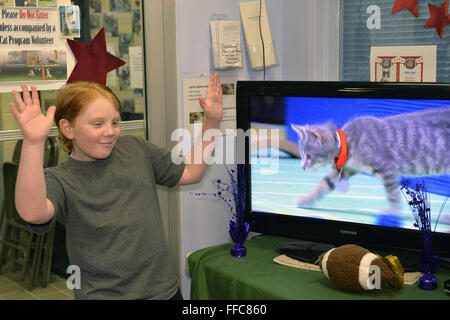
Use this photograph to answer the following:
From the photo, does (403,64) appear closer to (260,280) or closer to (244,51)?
(244,51)

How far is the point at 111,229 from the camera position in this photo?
5.33ft

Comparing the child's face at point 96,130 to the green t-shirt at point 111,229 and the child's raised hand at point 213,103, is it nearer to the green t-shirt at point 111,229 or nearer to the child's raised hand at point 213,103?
the green t-shirt at point 111,229

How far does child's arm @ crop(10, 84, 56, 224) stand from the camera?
1411 mm

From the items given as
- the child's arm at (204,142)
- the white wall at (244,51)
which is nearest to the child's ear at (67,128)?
the child's arm at (204,142)

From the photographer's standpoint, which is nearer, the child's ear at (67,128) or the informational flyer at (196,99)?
the child's ear at (67,128)

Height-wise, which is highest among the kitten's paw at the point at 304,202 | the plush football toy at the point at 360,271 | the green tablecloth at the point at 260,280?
the kitten's paw at the point at 304,202

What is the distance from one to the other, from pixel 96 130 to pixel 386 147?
0.91m

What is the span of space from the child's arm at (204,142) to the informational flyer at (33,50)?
0.50m

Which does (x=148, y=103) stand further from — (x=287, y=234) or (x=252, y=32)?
(x=287, y=234)

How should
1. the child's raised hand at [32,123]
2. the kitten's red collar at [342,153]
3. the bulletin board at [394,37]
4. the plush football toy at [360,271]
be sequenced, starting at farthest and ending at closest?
1. the bulletin board at [394,37]
2. the kitten's red collar at [342,153]
3. the plush football toy at [360,271]
4. the child's raised hand at [32,123]

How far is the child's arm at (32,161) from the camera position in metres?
1.41

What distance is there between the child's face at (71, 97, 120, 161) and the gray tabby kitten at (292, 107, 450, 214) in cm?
71

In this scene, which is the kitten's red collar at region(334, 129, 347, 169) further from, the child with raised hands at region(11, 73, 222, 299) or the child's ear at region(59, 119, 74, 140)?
the child's ear at region(59, 119, 74, 140)
